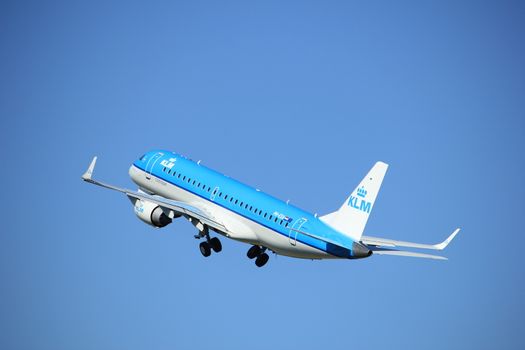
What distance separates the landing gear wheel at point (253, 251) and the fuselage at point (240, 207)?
410 cm

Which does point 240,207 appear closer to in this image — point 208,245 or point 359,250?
point 208,245

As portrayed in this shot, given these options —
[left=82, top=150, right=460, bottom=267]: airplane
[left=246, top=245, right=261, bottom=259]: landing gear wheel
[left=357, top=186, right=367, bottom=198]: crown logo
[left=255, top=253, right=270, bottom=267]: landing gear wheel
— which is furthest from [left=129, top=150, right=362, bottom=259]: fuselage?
[left=255, top=253, right=270, bottom=267]: landing gear wheel

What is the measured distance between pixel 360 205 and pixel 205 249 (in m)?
14.8

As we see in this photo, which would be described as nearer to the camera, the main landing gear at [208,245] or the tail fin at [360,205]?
the tail fin at [360,205]

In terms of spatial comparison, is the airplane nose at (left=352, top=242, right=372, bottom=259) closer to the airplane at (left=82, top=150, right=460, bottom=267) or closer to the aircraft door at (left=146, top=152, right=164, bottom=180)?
the airplane at (left=82, top=150, right=460, bottom=267)

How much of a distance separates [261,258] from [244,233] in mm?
5222

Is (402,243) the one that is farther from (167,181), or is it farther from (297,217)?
(167,181)

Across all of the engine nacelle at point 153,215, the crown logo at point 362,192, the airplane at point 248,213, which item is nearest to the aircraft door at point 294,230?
the airplane at point 248,213

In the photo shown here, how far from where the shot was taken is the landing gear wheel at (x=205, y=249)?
98.9 metres

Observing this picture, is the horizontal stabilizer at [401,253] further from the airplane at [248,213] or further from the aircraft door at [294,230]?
the aircraft door at [294,230]

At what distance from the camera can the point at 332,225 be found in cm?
9025

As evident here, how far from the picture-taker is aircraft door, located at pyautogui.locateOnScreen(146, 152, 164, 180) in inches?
4179

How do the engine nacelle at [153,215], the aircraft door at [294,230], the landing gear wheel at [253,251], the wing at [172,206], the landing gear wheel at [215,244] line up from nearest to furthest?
the aircraft door at [294,230]
the wing at [172,206]
the landing gear wheel at [215,244]
the engine nacelle at [153,215]
the landing gear wheel at [253,251]

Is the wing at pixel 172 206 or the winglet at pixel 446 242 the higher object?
the winglet at pixel 446 242
